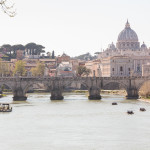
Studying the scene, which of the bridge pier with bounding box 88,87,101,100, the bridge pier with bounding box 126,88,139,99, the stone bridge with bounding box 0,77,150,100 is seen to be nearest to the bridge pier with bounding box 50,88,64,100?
the stone bridge with bounding box 0,77,150,100

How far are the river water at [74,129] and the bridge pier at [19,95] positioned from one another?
1948 cm

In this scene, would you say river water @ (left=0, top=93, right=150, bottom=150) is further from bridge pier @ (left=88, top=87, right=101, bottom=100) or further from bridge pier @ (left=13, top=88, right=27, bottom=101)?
bridge pier @ (left=88, top=87, right=101, bottom=100)

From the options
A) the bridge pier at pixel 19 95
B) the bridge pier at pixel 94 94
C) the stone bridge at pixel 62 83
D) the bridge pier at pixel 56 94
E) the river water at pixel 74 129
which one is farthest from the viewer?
the stone bridge at pixel 62 83

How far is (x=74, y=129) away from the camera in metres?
54.8

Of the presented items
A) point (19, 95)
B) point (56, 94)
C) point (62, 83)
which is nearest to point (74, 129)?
point (56, 94)

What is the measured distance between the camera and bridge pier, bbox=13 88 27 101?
96.8 metres

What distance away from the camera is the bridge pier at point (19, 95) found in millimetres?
96812

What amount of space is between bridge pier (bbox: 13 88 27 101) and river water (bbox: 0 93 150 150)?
19484 millimetres

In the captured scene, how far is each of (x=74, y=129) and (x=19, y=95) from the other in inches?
1734

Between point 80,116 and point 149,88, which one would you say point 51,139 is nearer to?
point 80,116

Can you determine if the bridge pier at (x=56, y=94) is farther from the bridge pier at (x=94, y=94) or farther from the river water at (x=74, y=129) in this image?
the river water at (x=74, y=129)

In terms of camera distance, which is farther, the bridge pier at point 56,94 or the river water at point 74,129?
the bridge pier at point 56,94

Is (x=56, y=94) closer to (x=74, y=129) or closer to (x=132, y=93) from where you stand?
(x=132, y=93)

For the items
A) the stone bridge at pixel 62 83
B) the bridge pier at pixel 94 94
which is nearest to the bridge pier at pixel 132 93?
the stone bridge at pixel 62 83
